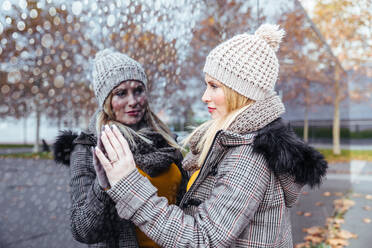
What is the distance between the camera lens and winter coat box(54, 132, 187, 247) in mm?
1473

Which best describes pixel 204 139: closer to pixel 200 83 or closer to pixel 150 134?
pixel 150 134

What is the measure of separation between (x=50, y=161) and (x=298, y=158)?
5.08 ft

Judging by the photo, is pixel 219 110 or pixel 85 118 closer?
pixel 219 110

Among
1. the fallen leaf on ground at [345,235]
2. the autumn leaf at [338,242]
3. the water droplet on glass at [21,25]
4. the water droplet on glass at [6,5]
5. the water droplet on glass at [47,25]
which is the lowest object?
the autumn leaf at [338,242]

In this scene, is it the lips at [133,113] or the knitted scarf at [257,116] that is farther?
the lips at [133,113]

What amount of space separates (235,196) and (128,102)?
873 mm

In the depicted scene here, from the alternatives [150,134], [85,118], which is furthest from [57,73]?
[150,134]

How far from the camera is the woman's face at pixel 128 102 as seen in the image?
1.84 meters

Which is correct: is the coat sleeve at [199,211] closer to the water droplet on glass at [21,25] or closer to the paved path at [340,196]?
the water droplet on glass at [21,25]

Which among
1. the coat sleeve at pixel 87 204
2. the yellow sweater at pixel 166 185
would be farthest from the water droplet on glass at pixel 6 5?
the yellow sweater at pixel 166 185

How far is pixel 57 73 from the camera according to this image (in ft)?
6.73

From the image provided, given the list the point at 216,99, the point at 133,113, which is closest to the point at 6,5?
the point at 133,113

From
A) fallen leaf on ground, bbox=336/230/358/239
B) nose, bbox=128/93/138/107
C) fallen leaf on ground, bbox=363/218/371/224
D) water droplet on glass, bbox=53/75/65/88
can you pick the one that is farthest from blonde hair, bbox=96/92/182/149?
fallen leaf on ground, bbox=363/218/371/224

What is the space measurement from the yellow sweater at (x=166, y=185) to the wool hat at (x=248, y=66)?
622mm
